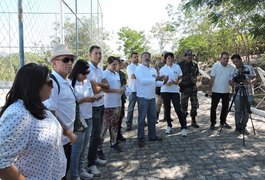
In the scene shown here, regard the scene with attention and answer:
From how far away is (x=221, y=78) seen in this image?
22.4 ft

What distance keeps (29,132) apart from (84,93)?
209cm

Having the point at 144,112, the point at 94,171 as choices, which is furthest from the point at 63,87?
the point at 144,112

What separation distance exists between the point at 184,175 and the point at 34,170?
297cm

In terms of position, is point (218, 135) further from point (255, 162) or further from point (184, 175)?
point (184, 175)

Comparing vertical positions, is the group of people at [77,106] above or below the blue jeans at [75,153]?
above

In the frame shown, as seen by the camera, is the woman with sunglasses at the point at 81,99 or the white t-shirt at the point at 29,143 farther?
the woman with sunglasses at the point at 81,99

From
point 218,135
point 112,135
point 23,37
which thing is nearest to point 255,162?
point 218,135

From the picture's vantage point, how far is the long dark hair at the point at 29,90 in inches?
71.1

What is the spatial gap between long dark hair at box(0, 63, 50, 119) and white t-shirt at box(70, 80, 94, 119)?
1.85 meters

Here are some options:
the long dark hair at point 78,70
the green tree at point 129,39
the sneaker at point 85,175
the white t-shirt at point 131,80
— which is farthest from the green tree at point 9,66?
the green tree at point 129,39

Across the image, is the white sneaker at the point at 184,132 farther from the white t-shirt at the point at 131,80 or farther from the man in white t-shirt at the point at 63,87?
the man in white t-shirt at the point at 63,87

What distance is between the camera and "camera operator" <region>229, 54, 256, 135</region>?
6301 mm

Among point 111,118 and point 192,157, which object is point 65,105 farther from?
point 192,157

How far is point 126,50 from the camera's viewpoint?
3219 cm
